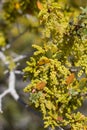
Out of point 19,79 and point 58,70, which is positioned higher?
point 19,79

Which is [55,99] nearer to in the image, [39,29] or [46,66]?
[46,66]

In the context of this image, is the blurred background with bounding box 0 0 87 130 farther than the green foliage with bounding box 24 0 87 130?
Yes

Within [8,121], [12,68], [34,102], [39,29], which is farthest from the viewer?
[8,121]

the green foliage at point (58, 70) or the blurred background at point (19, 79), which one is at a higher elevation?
the blurred background at point (19, 79)

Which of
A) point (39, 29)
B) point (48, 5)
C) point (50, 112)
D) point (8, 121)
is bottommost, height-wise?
point (50, 112)

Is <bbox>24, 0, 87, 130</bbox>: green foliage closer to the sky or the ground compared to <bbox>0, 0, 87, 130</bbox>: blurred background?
closer to the ground

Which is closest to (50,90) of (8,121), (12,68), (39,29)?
(12,68)

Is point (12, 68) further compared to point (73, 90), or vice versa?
point (12, 68)

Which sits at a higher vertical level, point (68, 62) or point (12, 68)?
point (12, 68)
